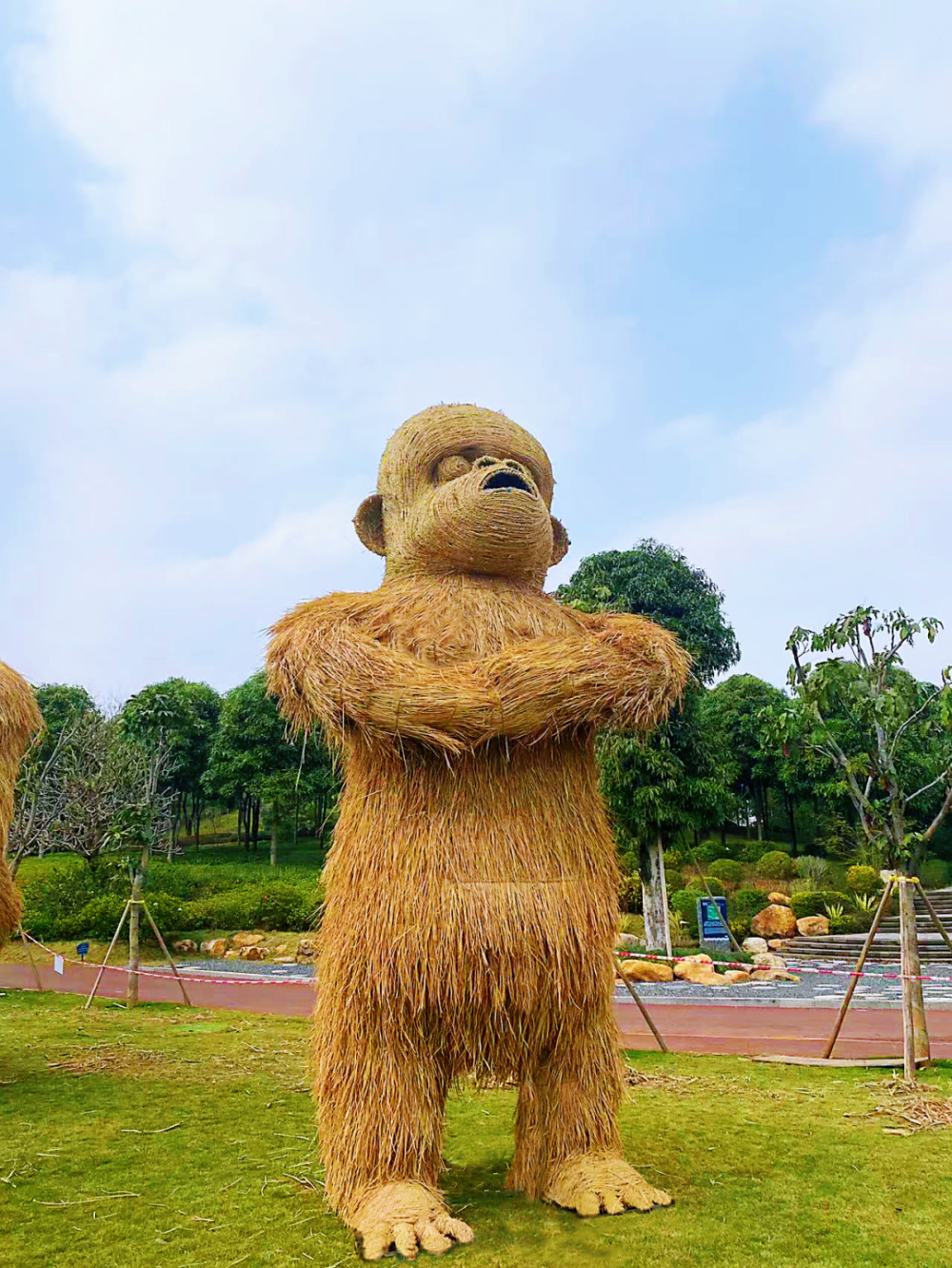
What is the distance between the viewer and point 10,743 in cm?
551

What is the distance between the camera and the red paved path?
7.93 metres

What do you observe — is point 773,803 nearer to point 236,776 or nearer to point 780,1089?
point 236,776

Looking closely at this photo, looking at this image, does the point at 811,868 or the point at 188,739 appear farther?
the point at 188,739

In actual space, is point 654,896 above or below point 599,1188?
above

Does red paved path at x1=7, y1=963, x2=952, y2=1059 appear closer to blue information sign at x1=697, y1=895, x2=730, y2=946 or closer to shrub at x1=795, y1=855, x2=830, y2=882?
blue information sign at x1=697, y1=895, x2=730, y2=946

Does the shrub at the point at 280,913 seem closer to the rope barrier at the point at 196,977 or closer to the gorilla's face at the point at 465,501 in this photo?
the rope barrier at the point at 196,977

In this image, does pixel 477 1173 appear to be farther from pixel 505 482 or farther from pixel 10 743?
pixel 10 743

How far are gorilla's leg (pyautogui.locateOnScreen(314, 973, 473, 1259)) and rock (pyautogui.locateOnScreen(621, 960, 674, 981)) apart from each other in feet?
34.4

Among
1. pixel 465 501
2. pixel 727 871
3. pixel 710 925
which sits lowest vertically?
pixel 710 925

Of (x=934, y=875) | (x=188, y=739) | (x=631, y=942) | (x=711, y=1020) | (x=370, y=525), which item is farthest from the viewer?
(x=188, y=739)

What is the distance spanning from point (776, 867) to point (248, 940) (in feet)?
42.1

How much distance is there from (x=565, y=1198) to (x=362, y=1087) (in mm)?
778

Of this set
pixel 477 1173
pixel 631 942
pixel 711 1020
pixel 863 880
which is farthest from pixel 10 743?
pixel 863 880

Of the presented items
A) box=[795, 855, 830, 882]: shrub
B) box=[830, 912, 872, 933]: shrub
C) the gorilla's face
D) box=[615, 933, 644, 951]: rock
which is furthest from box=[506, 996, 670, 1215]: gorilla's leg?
box=[795, 855, 830, 882]: shrub
